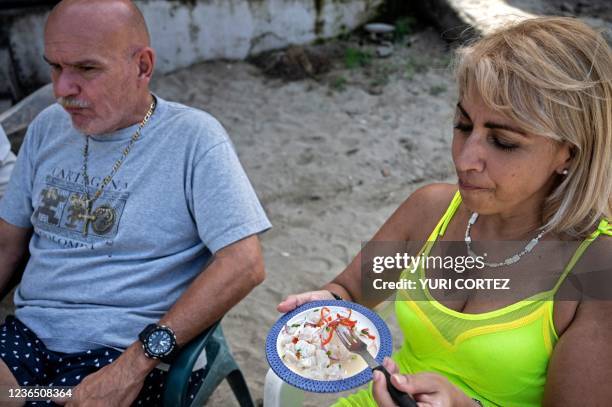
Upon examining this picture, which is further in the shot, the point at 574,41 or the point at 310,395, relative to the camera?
the point at 310,395

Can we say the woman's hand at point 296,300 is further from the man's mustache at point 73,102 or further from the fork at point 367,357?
the man's mustache at point 73,102

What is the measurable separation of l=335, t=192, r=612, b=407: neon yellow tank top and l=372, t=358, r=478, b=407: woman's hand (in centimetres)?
17

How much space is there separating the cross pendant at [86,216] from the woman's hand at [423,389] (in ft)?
4.03

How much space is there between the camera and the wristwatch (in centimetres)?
198

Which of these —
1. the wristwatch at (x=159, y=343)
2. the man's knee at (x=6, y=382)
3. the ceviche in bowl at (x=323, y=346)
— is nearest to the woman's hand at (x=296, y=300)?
the ceviche in bowl at (x=323, y=346)

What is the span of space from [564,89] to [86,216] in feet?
5.24

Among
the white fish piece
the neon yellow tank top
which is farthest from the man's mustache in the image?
the neon yellow tank top

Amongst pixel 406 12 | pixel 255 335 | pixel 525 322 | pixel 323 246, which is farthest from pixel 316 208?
pixel 406 12

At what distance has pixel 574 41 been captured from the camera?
1497 millimetres

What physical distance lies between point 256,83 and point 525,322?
16.7 ft

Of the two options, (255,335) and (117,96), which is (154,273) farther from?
(255,335)

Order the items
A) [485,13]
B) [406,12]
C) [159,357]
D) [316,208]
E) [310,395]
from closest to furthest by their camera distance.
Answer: [159,357] < [310,395] < [316,208] < [485,13] < [406,12]

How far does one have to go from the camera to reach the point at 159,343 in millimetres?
1984

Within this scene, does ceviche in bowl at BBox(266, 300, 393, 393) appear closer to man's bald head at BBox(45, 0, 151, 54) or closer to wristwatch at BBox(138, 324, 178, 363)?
wristwatch at BBox(138, 324, 178, 363)
